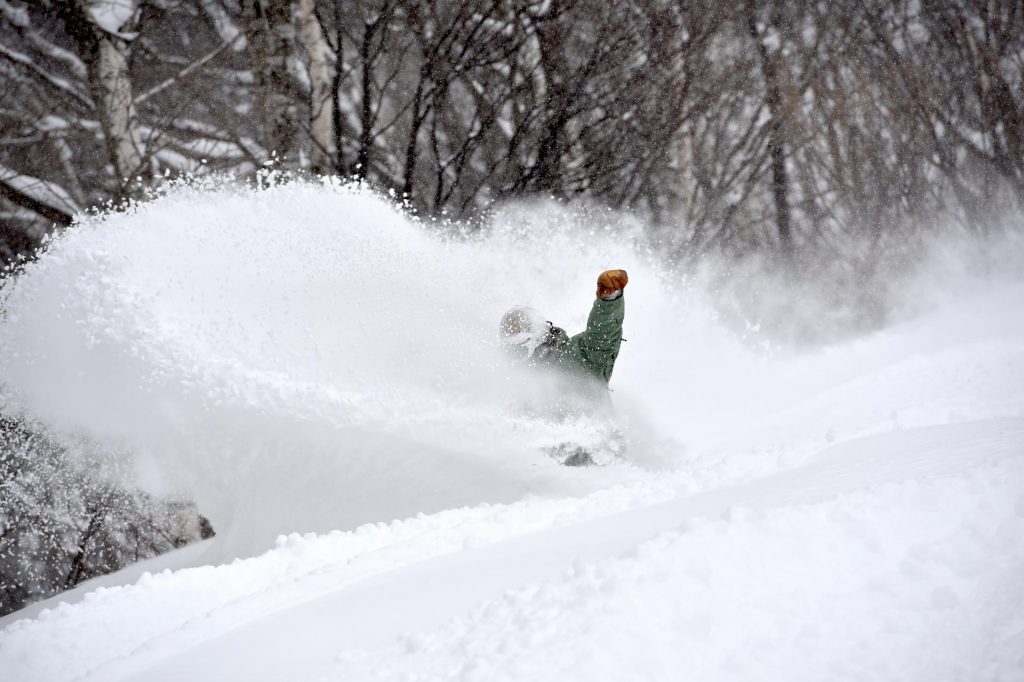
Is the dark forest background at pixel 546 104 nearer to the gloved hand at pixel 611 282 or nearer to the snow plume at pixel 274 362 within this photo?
the snow plume at pixel 274 362

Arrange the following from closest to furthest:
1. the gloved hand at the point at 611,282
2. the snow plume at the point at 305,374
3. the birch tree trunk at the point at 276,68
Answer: the snow plume at the point at 305,374
the gloved hand at the point at 611,282
the birch tree trunk at the point at 276,68

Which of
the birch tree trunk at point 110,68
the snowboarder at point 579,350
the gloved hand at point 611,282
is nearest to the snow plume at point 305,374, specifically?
the snowboarder at point 579,350

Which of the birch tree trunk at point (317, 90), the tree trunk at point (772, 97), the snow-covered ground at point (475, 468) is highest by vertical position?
the tree trunk at point (772, 97)

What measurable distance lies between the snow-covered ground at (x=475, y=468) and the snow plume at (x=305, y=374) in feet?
0.07

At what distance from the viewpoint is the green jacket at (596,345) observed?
18.8 feet

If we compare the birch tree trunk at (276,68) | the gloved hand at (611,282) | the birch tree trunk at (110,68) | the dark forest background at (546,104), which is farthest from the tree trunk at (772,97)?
the birch tree trunk at (110,68)

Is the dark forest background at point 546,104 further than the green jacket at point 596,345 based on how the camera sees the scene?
Yes

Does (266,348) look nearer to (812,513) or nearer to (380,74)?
(812,513)

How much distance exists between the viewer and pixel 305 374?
220 inches

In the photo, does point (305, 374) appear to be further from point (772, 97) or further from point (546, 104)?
point (772, 97)

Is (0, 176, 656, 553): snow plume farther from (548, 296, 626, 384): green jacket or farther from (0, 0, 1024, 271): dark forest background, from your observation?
(0, 0, 1024, 271): dark forest background

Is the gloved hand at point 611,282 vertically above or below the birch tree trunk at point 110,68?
below

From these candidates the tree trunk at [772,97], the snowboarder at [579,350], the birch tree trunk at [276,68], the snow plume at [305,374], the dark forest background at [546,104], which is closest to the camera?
the snow plume at [305,374]

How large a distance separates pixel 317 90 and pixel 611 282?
10.8 feet
